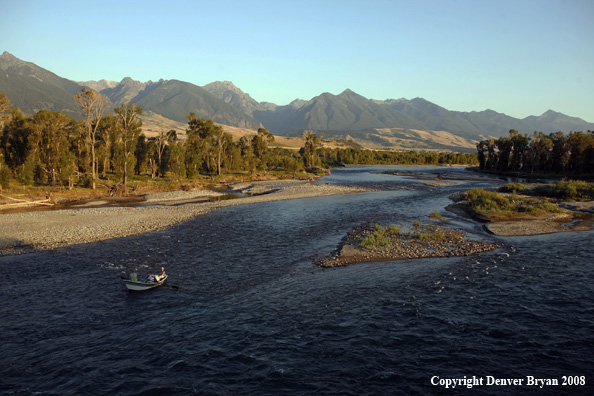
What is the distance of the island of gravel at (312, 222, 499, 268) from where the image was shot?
31.3m

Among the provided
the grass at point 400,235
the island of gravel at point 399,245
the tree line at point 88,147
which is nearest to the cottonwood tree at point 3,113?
the tree line at point 88,147

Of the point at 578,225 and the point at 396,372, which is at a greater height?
the point at 578,225

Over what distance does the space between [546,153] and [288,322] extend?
149m

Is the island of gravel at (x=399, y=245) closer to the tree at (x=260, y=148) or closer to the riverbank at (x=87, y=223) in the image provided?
the riverbank at (x=87, y=223)

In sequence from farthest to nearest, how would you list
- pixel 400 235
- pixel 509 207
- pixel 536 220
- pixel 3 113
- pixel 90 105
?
1. pixel 90 105
2. pixel 3 113
3. pixel 509 207
4. pixel 536 220
5. pixel 400 235

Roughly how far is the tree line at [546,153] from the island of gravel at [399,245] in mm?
108471

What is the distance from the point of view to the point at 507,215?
4822cm

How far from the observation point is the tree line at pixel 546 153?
11495 centimetres

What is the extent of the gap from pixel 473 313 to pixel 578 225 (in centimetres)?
3370

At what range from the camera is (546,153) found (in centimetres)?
13125

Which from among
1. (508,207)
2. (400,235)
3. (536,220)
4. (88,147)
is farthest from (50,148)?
(536,220)

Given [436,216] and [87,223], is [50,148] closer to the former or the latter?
[87,223]

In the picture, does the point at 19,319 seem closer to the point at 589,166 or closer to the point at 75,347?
the point at 75,347

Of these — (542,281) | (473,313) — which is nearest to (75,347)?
(473,313)
